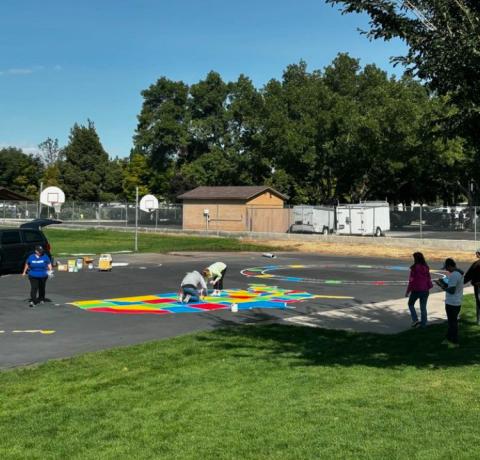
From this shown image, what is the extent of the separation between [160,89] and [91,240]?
137ft

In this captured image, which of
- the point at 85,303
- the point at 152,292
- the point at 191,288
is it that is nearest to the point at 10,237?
the point at 152,292

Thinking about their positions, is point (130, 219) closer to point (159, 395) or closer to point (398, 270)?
point (398, 270)

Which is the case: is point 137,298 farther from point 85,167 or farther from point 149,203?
point 85,167

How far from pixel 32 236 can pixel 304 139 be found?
33.6m

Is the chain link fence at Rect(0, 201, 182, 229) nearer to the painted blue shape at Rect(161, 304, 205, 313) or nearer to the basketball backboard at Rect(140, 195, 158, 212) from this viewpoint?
the basketball backboard at Rect(140, 195, 158, 212)

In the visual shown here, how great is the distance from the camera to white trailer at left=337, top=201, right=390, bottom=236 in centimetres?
4503

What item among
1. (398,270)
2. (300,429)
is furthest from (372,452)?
(398,270)

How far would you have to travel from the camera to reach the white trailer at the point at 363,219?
45.0 m


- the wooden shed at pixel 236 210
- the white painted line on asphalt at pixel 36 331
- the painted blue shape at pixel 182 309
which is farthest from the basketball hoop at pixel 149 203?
the white painted line on asphalt at pixel 36 331

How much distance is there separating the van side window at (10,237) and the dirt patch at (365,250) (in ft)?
63.7

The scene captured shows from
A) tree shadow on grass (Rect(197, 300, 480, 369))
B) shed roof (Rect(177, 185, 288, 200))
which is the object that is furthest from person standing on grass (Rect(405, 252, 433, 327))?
shed roof (Rect(177, 185, 288, 200))

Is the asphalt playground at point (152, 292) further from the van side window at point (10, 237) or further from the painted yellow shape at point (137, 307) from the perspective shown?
the van side window at point (10, 237)

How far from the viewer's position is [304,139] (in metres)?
53.8

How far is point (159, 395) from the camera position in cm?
791
